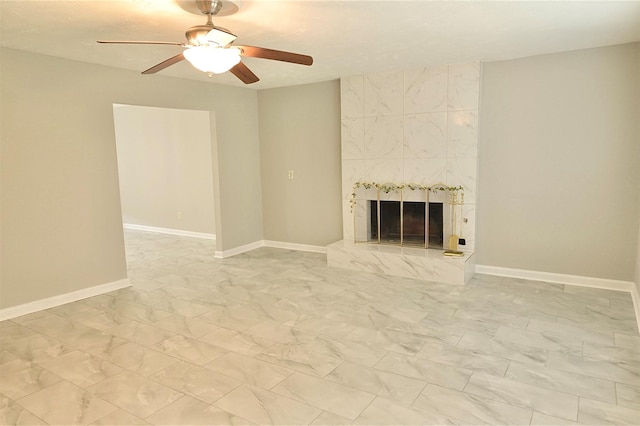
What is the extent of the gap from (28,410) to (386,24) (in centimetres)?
341

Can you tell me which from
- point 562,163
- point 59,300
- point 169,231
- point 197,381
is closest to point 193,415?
point 197,381

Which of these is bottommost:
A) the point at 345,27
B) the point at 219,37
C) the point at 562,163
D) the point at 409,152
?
the point at 562,163

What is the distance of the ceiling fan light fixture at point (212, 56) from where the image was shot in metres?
2.55

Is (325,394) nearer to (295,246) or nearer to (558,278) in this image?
(558,278)

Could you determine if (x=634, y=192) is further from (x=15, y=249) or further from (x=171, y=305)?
(x=15, y=249)

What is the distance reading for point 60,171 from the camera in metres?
4.09

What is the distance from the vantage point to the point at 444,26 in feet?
10.7

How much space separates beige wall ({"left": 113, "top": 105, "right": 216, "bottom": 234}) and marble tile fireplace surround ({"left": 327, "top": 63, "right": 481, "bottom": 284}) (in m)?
2.71

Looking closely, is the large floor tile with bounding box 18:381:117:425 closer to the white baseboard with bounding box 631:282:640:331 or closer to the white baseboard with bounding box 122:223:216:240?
the white baseboard with bounding box 631:282:640:331

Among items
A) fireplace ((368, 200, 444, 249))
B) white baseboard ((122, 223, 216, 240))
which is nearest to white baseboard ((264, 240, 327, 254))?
fireplace ((368, 200, 444, 249))

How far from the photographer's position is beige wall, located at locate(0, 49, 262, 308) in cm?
378

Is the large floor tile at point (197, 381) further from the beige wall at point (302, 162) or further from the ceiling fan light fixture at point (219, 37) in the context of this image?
the beige wall at point (302, 162)

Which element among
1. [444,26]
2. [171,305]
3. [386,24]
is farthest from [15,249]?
[444,26]

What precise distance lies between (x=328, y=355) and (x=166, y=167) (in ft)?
18.7
